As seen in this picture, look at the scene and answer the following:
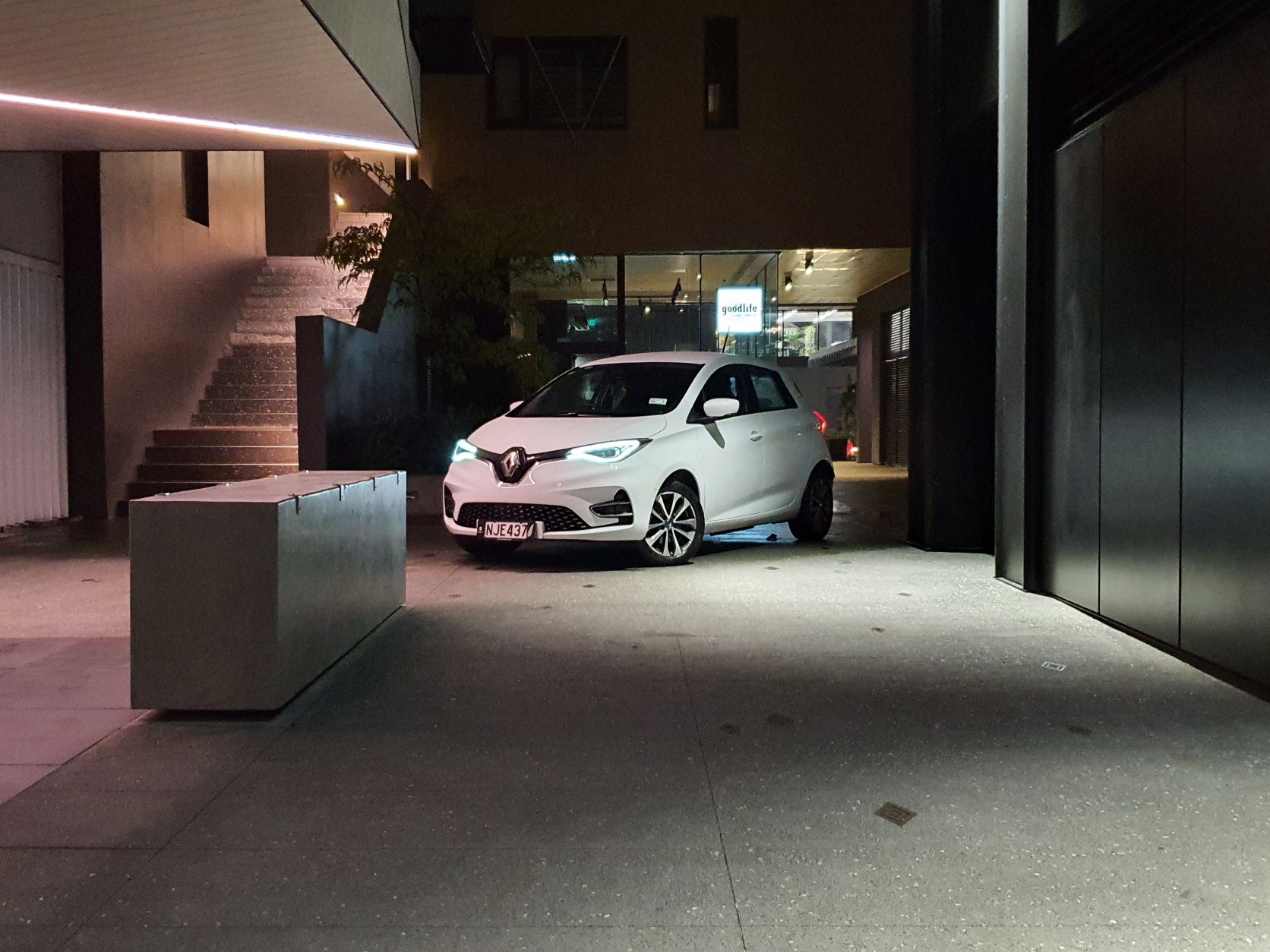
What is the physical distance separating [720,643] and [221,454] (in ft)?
29.8

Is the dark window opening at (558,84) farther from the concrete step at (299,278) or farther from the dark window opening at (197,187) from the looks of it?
the dark window opening at (197,187)

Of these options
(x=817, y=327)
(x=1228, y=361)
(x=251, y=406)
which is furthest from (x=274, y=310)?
(x=817, y=327)

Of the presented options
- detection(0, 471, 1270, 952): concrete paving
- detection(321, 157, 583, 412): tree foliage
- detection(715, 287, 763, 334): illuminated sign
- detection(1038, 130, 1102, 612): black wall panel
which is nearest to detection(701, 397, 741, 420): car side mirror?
detection(1038, 130, 1102, 612): black wall panel

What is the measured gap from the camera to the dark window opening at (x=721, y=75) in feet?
57.7

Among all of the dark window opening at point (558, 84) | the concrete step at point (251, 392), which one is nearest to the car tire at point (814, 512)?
the concrete step at point (251, 392)

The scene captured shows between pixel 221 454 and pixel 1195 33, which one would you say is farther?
pixel 221 454

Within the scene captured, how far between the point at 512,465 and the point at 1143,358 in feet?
14.7

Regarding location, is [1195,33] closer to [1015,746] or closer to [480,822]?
[1015,746]

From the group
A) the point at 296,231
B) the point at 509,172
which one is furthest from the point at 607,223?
the point at 296,231

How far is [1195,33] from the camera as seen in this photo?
5.38 metres

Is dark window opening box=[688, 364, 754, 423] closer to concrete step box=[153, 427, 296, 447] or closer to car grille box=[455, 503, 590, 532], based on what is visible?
car grille box=[455, 503, 590, 532]

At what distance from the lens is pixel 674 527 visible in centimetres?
860

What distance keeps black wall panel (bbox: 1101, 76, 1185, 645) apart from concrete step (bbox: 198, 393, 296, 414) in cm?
1050

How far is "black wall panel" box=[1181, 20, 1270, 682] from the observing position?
15.7ft
